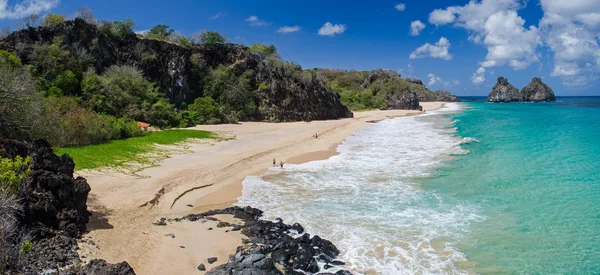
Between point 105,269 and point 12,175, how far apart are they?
2.91 meters

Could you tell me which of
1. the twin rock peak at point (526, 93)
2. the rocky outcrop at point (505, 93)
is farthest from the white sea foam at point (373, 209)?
the twin rock peak at point (526, 93)

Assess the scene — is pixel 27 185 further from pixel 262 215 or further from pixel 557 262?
pixel 557 262

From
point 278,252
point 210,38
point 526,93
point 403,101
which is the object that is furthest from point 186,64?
point 526,93

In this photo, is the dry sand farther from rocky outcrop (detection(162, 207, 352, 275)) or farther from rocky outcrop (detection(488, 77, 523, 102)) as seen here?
rocky outcrop (detection(488, 77, 523, 102))

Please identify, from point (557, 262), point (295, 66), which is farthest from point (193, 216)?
point (295, 66)

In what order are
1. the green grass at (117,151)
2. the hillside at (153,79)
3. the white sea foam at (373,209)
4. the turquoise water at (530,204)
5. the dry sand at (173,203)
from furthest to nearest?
1. the hillside at (153,79)
2. the green grass at (117,151)
3. the turquoise water at (530,204)
4. the white sea foam at (373,209)
5. the dry sand at (173,203)

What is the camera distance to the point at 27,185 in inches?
360

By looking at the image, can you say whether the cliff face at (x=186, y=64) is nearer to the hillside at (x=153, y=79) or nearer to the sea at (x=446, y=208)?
the hillside at (x=153, y=79)

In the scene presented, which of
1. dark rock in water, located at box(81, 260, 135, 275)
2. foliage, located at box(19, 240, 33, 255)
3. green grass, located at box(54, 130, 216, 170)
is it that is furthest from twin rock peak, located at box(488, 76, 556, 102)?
foliage, located at box(19, 240, 33, 255)

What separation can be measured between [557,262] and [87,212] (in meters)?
13.5

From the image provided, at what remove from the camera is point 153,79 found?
Answer: 4056 cm

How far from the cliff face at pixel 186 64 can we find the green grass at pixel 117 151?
557 inches

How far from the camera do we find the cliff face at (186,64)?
111 ft

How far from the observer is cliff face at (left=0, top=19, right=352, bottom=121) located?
111 ft
